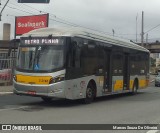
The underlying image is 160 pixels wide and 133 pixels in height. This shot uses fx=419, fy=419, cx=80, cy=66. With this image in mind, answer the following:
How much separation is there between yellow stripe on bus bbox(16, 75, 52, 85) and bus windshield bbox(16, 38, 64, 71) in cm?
33

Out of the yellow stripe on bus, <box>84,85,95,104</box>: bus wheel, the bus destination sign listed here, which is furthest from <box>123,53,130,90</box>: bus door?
the yellow stripe on bus

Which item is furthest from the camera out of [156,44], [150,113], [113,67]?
[156,44]

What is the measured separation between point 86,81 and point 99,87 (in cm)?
168

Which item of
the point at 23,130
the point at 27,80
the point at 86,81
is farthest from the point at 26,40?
the point at 23,130

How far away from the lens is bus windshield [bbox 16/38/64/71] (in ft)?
54.7

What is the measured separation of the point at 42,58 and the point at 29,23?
3024 cm

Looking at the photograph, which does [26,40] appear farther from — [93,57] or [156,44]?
[156,44]

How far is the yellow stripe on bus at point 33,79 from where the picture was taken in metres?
16.5

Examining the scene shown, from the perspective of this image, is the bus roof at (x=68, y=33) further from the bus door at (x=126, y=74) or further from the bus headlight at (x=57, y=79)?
the bus door at (x=126, y=74)

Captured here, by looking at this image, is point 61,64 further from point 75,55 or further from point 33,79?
point 33,79

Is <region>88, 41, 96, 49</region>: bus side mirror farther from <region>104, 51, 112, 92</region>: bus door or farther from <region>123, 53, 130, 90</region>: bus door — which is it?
<region>123, 53, 130, 90</region>: bus door

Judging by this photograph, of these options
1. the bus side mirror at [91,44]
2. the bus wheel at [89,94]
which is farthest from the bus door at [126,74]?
the bus wheel at [89,94]

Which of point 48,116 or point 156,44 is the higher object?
point 156,44

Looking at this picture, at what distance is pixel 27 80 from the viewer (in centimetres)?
1698
